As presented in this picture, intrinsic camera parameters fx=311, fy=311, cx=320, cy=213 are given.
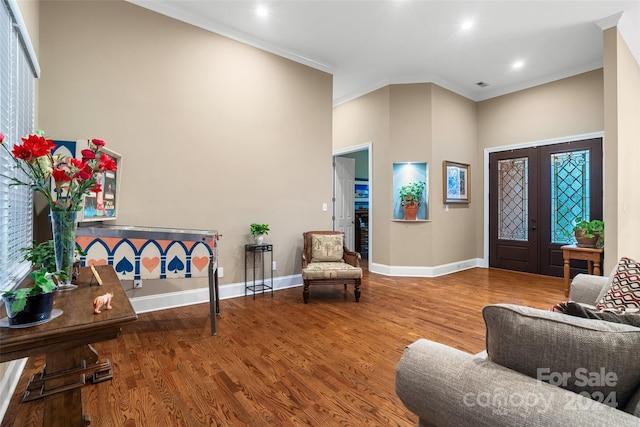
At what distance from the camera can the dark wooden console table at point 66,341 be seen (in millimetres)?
1047

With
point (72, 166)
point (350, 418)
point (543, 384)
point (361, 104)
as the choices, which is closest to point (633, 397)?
point (543, 384)

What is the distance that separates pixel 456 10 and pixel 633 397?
3943 mm

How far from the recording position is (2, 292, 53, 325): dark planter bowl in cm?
108

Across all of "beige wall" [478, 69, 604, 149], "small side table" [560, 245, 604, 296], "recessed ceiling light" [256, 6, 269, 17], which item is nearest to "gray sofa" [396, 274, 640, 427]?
"recessed ceiling light" [256, 6, 269, 17]

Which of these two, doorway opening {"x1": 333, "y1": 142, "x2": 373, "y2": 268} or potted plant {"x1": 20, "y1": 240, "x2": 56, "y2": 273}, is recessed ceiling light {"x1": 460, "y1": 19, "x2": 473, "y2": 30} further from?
potted plant {"x1": 20, "y1": 240, "x2": 56, "y2": 273}

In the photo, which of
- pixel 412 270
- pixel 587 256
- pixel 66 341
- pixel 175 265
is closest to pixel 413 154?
pixel 412 270

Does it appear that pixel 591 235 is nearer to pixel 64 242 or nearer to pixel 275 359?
pixel 275 359

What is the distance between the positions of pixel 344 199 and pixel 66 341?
582 cm

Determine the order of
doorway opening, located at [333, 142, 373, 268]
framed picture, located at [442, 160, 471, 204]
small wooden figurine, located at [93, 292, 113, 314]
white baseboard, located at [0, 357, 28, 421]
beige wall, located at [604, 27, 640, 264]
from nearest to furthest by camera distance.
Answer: small wooden figurine, located at [93, 292, 113, 314]
white baseboard, located at [0, 357, 28, 421]
beige wall, located at [604, 27, 640, 264]
framed picture, located at [442, 160, 471, 204]
doorway opening, located at [333, 142, 373, 268]

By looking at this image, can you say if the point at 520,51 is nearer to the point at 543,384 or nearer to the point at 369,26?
the point at 369,26

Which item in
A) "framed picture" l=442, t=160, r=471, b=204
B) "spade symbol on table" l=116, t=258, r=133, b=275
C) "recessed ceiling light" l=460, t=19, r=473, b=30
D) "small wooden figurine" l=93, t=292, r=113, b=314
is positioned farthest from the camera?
"framed picture" l=442, t=160, r=471, b=204

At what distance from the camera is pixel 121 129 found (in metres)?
3.21

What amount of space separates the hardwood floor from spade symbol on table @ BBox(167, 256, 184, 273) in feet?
1.90

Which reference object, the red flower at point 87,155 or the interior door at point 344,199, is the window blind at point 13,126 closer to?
the red flower at point 87,155
